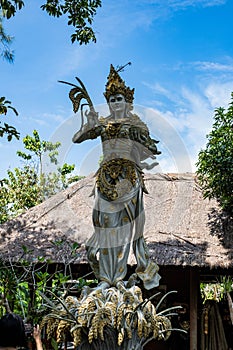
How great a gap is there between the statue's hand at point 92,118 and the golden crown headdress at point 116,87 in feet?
0.82

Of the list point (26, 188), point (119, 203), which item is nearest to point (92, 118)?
point (119, 203)

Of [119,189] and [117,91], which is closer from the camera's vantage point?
[119,189]

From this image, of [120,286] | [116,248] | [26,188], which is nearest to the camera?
[120,286]

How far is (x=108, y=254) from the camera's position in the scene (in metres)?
4.54

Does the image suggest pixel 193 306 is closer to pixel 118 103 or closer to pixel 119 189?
pixel 119 189

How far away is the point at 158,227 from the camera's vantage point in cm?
867

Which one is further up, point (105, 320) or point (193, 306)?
point (193, 306)

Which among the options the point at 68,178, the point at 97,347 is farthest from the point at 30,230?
the point at 68,178

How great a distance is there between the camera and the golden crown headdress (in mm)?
4938

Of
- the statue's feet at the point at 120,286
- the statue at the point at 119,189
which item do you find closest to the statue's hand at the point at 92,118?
the statue at the point at 119,189

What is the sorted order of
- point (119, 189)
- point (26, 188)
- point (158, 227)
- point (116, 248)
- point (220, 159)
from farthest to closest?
point (26, 188) → point (158, 227) → point (220, 159) → point (119, 189) → point (116, 248)

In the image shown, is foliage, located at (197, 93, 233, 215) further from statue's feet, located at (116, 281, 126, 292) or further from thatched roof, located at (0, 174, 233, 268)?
statue's feet, located at (116, 281, 126, 292)

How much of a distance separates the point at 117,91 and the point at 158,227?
4.24 meters

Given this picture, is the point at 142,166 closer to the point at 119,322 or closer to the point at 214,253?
the point at 119,322
